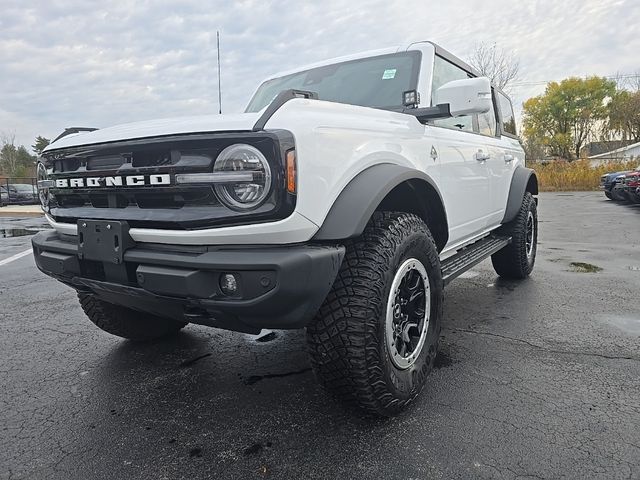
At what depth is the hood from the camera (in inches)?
74.4

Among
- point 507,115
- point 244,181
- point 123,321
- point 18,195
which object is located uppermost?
point 507,115

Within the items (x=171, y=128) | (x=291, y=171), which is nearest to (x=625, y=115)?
(x=291, y=171)

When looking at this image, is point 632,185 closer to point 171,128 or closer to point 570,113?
point 171,128

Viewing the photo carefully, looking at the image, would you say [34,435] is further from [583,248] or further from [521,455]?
[583,248]

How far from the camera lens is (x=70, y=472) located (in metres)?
1.93

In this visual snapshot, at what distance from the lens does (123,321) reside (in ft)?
10.4

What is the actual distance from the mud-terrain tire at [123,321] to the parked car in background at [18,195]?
25.1 metres

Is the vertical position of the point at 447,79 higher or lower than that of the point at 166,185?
higher

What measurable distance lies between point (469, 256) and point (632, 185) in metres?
13.3

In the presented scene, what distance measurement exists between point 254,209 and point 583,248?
6766 mm

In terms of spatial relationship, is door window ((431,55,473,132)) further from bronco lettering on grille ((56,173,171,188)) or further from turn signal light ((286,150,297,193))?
bronco lettering on grille ((56,173,171,188))

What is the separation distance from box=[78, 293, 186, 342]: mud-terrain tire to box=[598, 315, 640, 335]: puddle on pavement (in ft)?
10.6

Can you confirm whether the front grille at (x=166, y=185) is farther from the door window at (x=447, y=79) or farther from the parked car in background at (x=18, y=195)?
the parked car in background at (x=18, y=195)

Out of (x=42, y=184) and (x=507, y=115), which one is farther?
(x=507, y=115)
